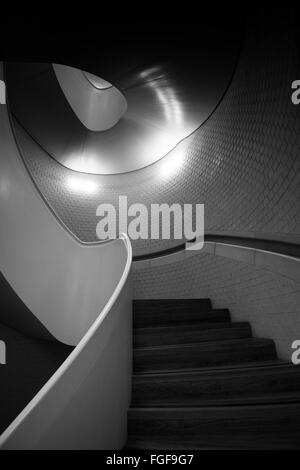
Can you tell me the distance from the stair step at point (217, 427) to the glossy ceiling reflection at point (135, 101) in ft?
10.4

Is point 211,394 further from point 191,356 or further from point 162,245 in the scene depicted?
point 162,245

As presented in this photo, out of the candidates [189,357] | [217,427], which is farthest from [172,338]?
[217,427]

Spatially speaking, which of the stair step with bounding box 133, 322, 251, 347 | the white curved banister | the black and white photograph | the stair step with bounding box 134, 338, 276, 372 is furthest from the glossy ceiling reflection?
the stair step with bounding box 134, 338, 276, 372

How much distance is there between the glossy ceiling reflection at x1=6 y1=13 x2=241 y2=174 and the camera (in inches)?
133

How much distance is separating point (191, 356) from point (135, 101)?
3.71 meters

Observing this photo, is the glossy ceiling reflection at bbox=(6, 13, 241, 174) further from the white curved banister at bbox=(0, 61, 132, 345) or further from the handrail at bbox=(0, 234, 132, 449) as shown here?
the handrail at bbox=(0, 234, 132, 449)

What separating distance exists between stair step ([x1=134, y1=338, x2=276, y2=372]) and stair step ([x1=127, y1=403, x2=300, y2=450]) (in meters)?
0.60

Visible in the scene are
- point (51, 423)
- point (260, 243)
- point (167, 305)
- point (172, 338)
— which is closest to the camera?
point (51, 423)

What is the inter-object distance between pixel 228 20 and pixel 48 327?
372cm

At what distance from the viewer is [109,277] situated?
→ 411 centimetres

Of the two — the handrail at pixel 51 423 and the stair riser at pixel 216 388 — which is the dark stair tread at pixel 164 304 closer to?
the stair riser at pixel 216 388

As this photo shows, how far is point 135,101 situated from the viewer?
4.68 meters

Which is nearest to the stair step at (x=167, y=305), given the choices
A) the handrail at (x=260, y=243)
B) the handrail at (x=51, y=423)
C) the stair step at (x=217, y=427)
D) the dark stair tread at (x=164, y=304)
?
the dark stair tread at (x=164, y=304)
